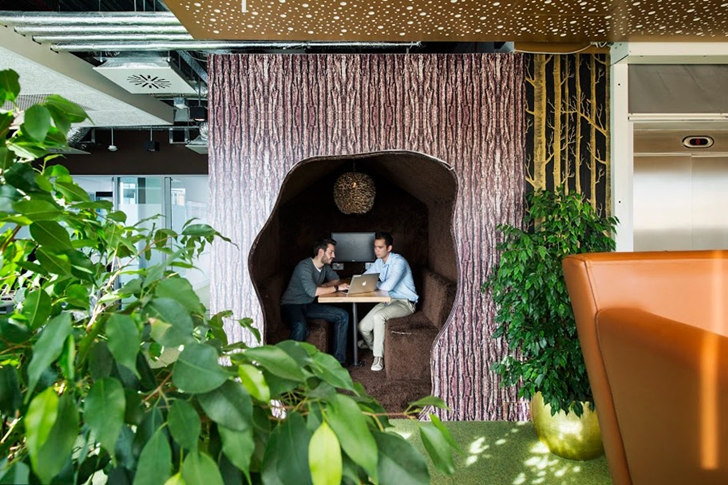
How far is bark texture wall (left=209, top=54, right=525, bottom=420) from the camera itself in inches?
138

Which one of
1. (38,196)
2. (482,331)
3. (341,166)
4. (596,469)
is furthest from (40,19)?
(596,469)

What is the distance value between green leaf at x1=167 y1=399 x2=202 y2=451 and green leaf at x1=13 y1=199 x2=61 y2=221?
1.00 feet

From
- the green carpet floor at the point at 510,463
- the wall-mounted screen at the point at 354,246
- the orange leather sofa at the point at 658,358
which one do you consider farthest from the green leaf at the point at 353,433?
the wall-mounted screen at the point at 354,246

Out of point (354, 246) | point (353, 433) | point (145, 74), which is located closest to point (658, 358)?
point (353, 433)

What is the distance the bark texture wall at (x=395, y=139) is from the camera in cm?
350

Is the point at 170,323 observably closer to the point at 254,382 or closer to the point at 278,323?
the point at 254,382

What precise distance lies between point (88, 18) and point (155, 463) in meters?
4.12

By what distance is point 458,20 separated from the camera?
299 centimetres

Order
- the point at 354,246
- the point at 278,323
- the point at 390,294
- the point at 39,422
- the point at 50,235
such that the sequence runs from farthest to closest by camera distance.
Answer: the point at 354,246 → the point at 390,294 → the point at 278,323 → the point at 50,235 → the point at 39,422

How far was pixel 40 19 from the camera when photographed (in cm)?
358

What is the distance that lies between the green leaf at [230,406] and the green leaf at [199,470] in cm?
4

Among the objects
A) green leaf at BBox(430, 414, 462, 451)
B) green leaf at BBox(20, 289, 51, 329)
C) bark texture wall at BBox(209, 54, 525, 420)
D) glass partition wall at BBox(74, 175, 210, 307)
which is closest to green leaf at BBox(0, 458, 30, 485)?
green leaf at BBox(20, 289, 51, 329)

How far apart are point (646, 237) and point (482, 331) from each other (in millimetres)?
1648

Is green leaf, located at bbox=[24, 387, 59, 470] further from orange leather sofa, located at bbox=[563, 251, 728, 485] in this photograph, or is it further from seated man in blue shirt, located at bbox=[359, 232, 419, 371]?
seated man in blue shirt, located at bbox=[359, 232, 419, 371]
